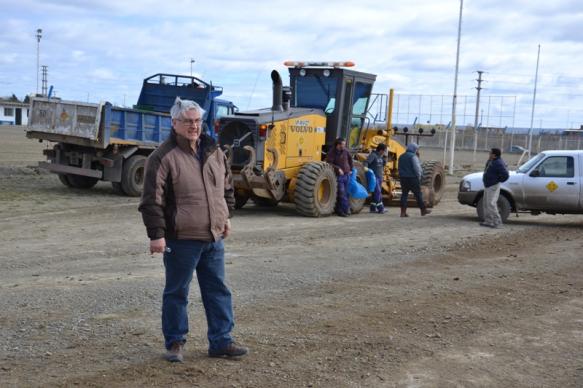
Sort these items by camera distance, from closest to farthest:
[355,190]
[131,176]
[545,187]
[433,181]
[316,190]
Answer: [545,187] → [316,190] → [355,190] → [131,176] → [433,181]

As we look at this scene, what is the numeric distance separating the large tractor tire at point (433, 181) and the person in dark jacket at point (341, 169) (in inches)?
125

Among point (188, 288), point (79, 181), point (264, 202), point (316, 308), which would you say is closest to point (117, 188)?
point (79, 181)

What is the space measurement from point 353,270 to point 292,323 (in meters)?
2.86

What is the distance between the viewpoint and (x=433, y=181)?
62.2ft

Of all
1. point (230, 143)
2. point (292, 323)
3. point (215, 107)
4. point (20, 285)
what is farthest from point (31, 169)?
point (292, 323)

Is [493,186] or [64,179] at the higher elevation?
[493,186]

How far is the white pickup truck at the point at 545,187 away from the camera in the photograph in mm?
14844

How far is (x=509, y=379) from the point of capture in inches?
221

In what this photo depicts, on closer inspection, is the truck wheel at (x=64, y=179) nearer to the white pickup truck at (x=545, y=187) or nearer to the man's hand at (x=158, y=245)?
the white pickup truck at (x=545, y=187)

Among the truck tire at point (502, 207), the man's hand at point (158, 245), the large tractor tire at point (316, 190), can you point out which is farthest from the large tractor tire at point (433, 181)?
the man's hand at point (158, 245)

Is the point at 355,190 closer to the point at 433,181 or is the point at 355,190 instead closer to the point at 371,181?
the point at 371,181

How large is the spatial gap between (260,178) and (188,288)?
9161 mm

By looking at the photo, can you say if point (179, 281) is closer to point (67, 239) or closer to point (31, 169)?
point (67, 239)

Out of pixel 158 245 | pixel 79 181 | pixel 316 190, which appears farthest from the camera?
pixel 79 181
